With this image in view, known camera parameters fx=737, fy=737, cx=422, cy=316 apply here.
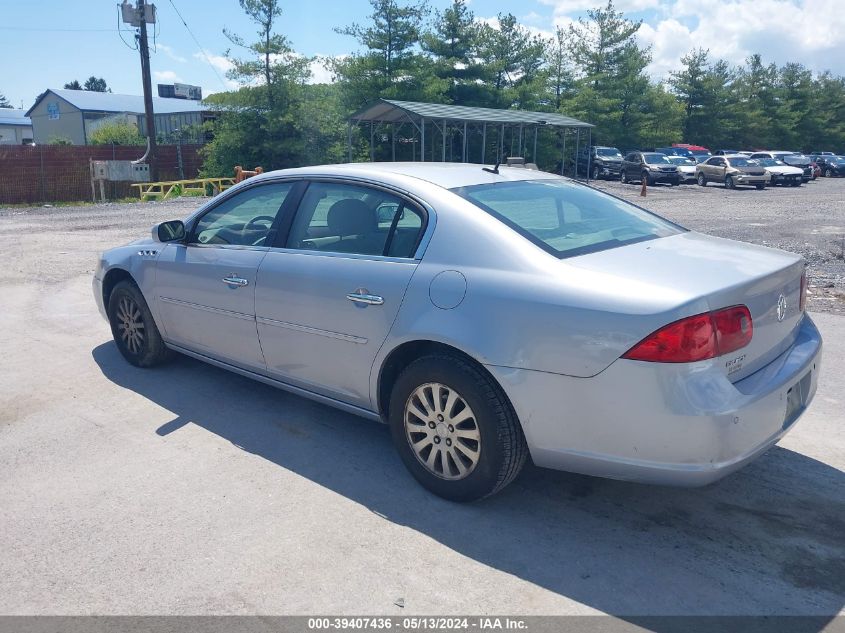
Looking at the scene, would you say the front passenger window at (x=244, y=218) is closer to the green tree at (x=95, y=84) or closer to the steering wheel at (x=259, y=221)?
the steering wheel at (x=259, y=221)

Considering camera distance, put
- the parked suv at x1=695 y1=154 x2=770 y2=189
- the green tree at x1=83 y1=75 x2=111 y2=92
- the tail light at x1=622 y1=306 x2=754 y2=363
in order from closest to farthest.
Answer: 1. the tail light at x1=622 y1=306 x2=754 y2=363
2. the parked suv at x1=695 y1=154 x2=770 y2=189
3. the green tree at x1=83 y1=75 x2=111 y2=92

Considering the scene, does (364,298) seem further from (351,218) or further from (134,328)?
(134,328)

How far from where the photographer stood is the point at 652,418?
2.95 m

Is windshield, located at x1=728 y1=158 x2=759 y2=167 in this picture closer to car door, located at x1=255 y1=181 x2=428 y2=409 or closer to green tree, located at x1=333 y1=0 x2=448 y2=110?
green tree, located at x1=333 y1=0 x2=448 y2=110

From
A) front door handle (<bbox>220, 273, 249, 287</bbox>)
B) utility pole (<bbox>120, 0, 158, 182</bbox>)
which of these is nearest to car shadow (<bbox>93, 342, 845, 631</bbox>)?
front door handle (<bbox>220, 273, 249, 287</bbox>)

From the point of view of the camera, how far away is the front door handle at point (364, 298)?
3748mm

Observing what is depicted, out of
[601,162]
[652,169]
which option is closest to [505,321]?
[652,169]

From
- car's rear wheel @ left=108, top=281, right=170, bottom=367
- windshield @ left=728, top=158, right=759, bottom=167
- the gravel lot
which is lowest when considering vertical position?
the gravel lot

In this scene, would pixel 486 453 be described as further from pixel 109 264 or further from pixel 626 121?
pixel 626 121

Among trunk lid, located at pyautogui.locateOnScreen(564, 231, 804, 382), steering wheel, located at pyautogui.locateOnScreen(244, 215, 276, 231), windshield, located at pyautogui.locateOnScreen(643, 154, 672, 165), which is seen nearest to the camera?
trunk lid, located at pyautogui.locateOnScreen(564, 231, 804, 382)

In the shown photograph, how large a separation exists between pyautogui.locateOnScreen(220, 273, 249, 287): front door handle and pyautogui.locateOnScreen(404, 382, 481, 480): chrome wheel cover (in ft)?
4.75

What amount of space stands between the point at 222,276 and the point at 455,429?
2.00 meters

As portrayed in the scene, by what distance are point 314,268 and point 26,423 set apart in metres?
2.22

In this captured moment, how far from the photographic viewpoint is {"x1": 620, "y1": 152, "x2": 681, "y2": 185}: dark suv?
3559 cm
